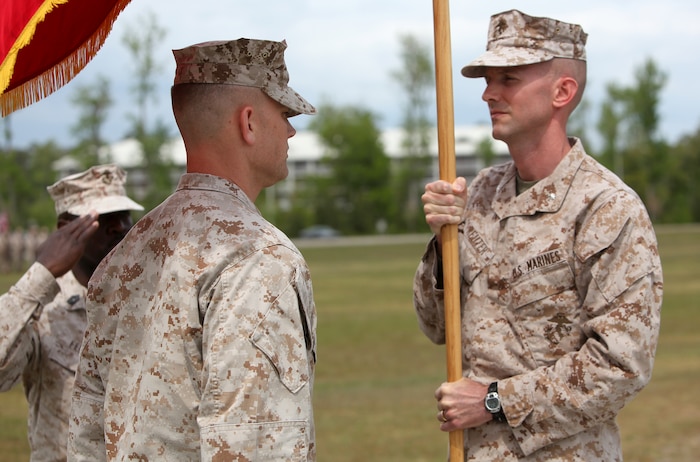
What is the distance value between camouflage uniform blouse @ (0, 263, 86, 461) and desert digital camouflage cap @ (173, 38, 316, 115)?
1.71m

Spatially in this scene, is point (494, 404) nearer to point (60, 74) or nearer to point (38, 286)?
point (60, 74)

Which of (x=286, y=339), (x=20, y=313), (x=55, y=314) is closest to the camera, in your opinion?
(x=286, y=339)

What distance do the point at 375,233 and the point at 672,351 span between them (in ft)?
235

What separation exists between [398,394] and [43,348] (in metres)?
7.38

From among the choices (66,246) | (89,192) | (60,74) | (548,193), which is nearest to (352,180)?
(89,192)

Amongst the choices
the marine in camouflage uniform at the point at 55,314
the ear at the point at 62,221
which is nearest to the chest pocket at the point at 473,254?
the marine in camouflage uniform at the point at 55,314

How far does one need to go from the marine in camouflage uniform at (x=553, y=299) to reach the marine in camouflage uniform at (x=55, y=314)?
5.44 ft

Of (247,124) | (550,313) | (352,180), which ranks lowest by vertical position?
(352,180)

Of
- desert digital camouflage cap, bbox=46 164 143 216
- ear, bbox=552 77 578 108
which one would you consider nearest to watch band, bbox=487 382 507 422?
ear, bbox=552 77 578 108

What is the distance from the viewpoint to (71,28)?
8.73ft

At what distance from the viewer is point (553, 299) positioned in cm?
337

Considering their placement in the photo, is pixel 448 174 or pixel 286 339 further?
pixel 448 174

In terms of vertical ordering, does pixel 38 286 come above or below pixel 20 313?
above

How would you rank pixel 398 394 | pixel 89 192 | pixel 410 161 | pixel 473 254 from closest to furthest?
1. pixel 473 254
2. pixel 89 192
3. pixel 398 394
4. pixel 410 161
